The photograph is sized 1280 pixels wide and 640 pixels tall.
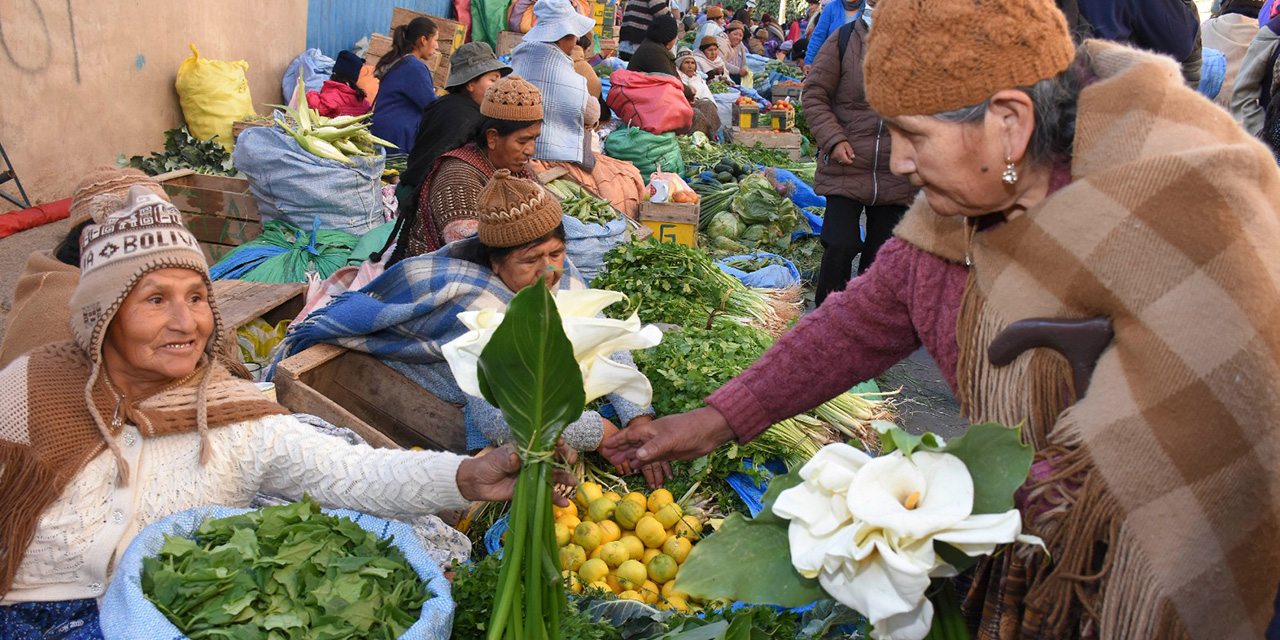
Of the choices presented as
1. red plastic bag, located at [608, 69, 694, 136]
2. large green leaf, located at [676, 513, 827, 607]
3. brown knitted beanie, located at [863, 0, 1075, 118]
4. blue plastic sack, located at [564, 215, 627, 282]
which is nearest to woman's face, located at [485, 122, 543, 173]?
blue plastic sack, located at [564, 215, 627, 282]

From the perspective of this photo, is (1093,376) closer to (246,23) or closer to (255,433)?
(255,433)

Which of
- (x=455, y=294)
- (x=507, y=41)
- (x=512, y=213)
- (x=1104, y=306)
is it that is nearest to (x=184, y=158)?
(x=455, y=294)

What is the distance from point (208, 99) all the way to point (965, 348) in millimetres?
6290

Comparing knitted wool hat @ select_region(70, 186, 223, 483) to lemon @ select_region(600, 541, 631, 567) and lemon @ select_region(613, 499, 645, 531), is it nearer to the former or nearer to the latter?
lemon @ select_region(600, 541, 631, 567)

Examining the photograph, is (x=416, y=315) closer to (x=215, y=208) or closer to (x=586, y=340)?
(x=586, y=340)

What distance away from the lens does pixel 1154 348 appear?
4.42 feet

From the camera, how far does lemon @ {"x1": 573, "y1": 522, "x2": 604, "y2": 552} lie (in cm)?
271

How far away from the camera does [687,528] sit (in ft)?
9.57

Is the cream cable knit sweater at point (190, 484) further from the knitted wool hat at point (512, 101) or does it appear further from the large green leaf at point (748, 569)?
the knitted wool hat at point (512, 101)

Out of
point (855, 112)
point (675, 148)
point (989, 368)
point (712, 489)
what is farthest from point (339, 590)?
point (675, 148)

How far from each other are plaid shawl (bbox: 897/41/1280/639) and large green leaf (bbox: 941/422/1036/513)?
310 mm

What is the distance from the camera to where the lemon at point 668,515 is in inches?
113

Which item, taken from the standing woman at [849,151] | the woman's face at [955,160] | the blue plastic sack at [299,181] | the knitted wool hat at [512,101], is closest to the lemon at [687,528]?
the woman's face at [955,160]

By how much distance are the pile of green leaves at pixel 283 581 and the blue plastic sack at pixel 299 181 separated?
3460mm
